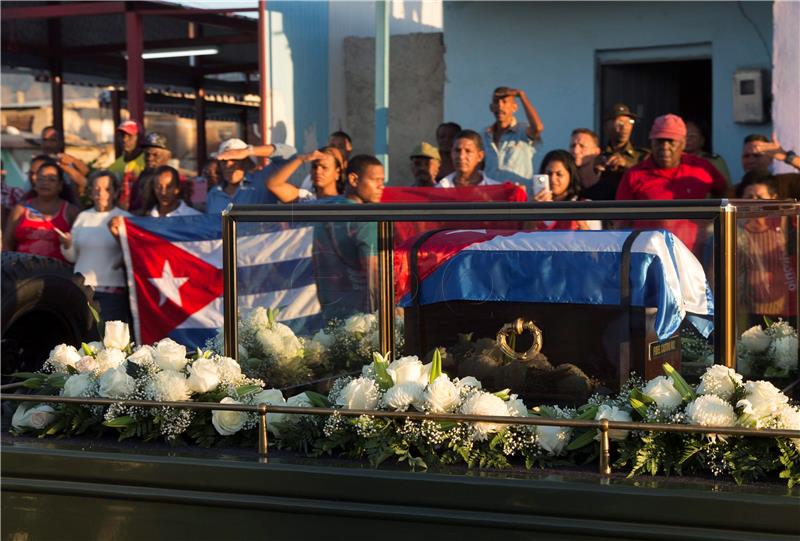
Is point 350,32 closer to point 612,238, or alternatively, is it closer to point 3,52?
point 3,52

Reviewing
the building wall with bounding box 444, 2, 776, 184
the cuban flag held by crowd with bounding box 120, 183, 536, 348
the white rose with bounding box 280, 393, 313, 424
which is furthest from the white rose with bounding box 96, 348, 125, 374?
the building wall with bounding box 444, 2, 776, 184

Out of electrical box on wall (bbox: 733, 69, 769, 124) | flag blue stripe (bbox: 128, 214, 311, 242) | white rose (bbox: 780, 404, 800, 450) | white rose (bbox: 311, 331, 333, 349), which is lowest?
white rose (bbox: 780, 404, 800, 450)

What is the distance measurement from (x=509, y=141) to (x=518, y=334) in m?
4.19

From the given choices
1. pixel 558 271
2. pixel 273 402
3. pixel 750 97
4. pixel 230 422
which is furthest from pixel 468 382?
pixel 750 97

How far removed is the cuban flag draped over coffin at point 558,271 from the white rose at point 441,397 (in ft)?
1.19

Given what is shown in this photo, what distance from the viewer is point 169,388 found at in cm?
413

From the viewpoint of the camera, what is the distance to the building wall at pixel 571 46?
9.63 meters

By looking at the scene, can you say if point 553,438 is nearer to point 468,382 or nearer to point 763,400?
point 468,382

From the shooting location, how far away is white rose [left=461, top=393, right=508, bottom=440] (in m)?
3.72

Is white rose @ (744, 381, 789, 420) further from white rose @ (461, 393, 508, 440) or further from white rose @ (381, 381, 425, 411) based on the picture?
white rose @ (381, 381, 425, 411)

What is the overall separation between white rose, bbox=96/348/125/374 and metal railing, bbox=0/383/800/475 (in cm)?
31

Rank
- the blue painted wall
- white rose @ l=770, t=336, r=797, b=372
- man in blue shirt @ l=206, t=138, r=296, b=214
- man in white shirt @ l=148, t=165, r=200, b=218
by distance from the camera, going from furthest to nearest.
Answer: the blue painted wall
man in white shirt @ l=148, t=165, r=200, b=218
man in blue shirt @ l=206, t=138, r=296, b=214
white rose @ l=770, t=336, r=797, b=372

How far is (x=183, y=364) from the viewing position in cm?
434

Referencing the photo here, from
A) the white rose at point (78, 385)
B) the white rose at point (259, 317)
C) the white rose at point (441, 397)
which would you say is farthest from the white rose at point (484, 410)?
the white rose at point (78, 385)
